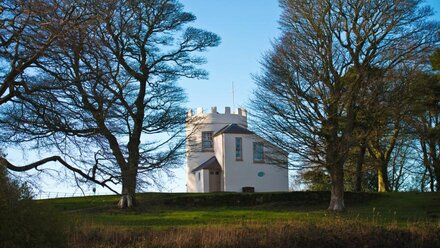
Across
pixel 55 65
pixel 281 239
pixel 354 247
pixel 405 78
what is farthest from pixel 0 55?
pixel 405 78

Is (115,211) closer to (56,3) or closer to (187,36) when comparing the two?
(187,36)

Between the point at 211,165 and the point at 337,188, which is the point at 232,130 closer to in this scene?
the point at 211,165

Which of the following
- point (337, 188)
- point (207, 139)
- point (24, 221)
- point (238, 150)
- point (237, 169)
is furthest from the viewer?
point (207, 139)

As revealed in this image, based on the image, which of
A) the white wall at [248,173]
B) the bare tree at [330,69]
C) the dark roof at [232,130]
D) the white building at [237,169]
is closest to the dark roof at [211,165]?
the white building at [237,169]

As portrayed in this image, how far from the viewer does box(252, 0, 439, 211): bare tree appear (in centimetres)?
2830

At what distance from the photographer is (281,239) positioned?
17.7m

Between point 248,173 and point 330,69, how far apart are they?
17.9 meters

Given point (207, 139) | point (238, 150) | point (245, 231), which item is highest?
point (207, 139)

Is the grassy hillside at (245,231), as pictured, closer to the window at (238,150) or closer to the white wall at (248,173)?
the white wall at (248,173)

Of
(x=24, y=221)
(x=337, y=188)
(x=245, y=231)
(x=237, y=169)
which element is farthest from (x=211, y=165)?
(x=24, y=221)

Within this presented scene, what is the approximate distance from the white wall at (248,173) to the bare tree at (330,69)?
1600 centimetres

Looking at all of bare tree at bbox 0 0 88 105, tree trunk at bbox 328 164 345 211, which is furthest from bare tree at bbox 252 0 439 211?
bare tree at bbox 0 0 88 105

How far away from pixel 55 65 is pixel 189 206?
52.7 ft

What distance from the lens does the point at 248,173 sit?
4559 cm
